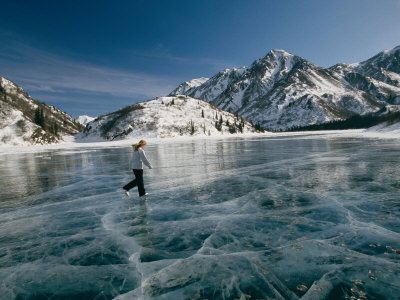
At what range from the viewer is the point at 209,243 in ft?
33.0

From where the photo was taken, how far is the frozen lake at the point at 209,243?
24.2 ft

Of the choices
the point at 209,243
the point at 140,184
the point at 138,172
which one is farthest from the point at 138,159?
the point at 209,243

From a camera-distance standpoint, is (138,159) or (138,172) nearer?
(138,172)

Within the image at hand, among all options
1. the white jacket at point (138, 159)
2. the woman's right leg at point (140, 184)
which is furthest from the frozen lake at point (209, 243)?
the white jacket at point (138, 159)

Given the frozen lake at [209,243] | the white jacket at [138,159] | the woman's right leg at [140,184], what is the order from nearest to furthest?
the frozen lake at [209,243], the woman's right leg at [140,184], the white jacket at [138,159]

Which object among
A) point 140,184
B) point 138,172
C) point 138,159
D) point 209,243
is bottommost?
point 209,243

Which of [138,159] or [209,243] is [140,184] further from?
[209,243]

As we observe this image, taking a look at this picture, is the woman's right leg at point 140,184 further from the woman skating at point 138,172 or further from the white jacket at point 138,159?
the white jacket at point 138,159

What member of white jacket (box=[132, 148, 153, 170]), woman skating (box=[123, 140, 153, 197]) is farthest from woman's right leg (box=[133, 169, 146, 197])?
white jacket (box=[132, 148, 153, 170])

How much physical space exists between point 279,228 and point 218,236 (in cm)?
196

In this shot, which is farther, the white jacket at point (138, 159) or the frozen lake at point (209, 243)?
the white jacket at point (138, 159)

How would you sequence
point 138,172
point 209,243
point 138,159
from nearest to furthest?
point 209,243, point 138,172, point 138,159

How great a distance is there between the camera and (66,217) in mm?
14016

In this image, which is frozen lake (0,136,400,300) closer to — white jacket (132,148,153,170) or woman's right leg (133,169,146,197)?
woman's right leg (133,169,146,197)
